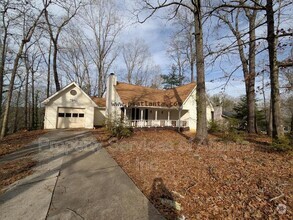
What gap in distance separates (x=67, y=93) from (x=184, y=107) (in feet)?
39.2

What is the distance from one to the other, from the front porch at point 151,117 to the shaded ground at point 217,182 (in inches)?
338

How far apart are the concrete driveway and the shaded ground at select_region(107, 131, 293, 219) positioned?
38 cm

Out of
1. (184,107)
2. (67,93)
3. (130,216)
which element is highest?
(67,93)

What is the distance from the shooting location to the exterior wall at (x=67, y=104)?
682 inches

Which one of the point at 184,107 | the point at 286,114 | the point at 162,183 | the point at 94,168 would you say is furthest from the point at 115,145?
the point at 286,114

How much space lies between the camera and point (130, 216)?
3.47m

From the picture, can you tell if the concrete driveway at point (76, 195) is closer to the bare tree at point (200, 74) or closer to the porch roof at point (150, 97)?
the bare tree at point (200, 74)

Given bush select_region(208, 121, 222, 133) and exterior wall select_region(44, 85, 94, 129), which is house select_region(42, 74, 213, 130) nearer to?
exterior wall select_region(44, 85, 94, 129)

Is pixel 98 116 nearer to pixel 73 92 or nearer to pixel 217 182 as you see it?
pixel 73 92

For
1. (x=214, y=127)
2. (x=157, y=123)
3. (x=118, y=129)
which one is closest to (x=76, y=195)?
(x=118, y=129)

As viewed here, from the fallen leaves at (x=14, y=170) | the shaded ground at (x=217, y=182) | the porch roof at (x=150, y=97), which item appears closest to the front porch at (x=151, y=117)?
the porch roof at (x=150, y=97)

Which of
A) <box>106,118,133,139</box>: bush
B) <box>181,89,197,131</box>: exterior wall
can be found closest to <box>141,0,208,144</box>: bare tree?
<box>106,118,133,139</box>: bush

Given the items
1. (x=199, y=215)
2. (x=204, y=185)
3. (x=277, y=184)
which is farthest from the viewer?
(x=204, y=185)

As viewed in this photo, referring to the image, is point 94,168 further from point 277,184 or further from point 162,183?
point 277,184
